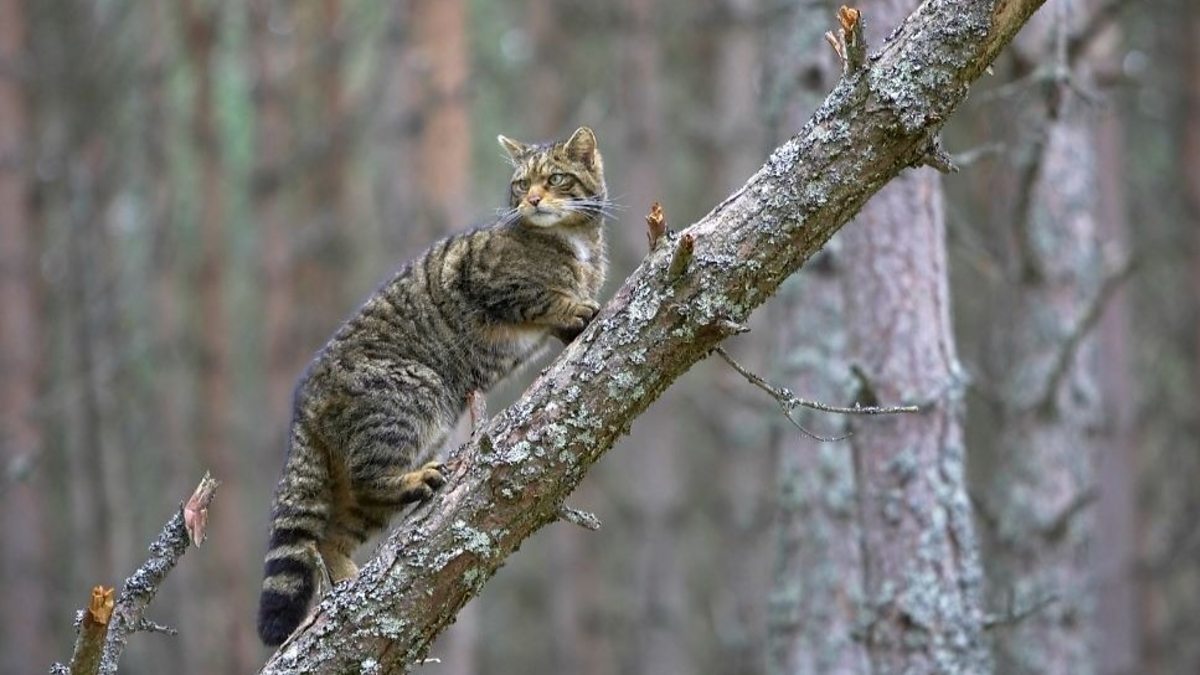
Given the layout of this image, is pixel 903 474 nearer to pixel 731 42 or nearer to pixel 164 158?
pixel 731 42

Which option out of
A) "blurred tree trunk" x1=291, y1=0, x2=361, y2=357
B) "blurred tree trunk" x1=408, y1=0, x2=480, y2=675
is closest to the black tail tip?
"blurred tree trunk" x1=408, y1=0, x2=480, y2=675

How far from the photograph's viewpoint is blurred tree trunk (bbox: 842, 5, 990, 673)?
232 inches

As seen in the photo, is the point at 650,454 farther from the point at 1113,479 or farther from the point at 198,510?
the point at 198,510

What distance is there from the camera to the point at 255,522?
20609 millimetres

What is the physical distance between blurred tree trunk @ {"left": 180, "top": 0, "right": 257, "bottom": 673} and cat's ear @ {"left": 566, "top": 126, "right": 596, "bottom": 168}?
27.9ft

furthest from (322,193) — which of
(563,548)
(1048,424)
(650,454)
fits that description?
(1048,424)

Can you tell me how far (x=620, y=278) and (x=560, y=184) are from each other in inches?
529

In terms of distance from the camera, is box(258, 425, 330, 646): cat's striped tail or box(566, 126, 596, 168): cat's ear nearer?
box(258, 425, 330, 646): cat's striped tail

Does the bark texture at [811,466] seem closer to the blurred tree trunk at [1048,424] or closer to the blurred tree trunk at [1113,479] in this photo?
the blurred tree trunk at [1048,424]

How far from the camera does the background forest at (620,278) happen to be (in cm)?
734

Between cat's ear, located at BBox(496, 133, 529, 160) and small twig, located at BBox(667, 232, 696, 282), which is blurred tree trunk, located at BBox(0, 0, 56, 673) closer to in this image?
cat's ear, located at BBox(496, 133, 529, 160)

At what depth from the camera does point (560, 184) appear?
5812mm

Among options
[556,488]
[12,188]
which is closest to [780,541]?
[556,488]

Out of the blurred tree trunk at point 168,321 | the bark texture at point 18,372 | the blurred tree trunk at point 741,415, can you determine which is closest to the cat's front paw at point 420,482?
the bark texture at point 18,372
